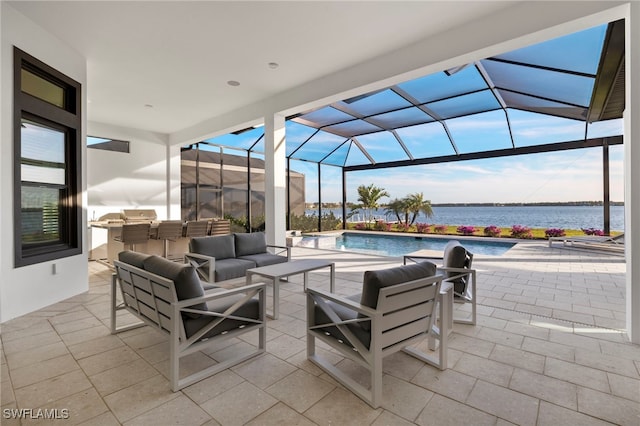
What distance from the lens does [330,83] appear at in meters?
5.23

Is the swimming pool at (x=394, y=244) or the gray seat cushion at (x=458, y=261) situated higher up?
the gray seat cushion at (x=458, y=261)

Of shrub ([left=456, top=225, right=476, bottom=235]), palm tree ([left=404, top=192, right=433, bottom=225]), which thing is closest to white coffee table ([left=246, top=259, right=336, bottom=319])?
shrub ([left=456, top=225, right=476, bottom=235])

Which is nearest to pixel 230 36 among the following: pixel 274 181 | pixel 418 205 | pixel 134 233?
pixel 274 181

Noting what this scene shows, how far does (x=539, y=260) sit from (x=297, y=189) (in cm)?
829

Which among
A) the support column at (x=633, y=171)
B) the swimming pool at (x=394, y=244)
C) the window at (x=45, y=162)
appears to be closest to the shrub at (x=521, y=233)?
the swimming pool at (x=394, y=244)

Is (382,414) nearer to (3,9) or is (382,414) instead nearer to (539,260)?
(3,9)

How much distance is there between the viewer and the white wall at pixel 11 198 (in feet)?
11.1

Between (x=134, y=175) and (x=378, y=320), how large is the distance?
890 cm

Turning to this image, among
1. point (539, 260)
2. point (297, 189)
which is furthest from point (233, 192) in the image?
point (539, 260)

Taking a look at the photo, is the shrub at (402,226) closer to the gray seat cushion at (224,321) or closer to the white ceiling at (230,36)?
the white ceiling at (230,36)

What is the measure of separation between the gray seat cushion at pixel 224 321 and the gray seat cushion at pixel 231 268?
1392 millimetres

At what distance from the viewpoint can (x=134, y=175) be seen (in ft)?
28.2

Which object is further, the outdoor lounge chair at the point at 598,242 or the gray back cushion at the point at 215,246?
the outdoor lounge chair at the point at 598,242

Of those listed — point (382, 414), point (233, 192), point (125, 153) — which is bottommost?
point (382, 414)
